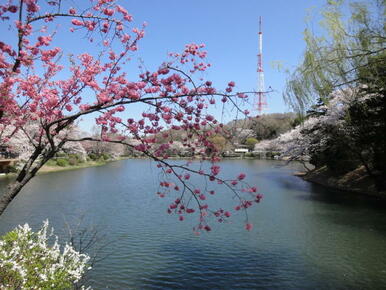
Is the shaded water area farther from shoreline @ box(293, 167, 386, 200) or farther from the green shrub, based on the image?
the green shrub

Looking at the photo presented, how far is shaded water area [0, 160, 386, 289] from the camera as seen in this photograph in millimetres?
7207

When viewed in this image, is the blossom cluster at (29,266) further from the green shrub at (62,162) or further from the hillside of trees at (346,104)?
the green shrub at (62,162)

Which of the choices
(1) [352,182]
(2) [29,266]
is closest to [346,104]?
(1) [352,182]

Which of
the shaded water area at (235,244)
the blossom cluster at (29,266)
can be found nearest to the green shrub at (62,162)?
the shaded water area at (235,244)

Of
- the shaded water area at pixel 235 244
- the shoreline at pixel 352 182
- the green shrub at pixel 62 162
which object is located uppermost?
the green shrub at pixel 62 162

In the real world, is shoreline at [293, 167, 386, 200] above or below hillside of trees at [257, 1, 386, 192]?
below

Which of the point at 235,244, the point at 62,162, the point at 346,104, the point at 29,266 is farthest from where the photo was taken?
the point at 62,162

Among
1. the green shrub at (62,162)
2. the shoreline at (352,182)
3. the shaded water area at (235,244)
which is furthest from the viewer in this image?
the green shrub at (62,162)

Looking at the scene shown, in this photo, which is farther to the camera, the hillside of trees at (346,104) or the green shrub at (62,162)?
the green shrub at (62,162)

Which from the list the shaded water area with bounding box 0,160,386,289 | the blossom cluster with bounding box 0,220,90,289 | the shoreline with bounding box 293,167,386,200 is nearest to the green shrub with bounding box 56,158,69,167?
the shaded water area with bounding box 0,160,386,289

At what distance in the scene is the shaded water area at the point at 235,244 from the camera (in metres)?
7.21

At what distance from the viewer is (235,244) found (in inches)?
374

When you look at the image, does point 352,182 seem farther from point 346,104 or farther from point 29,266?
point 29,266

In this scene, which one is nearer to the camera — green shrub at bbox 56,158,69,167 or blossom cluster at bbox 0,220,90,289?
blossom cluster at bbox 0,220,90,289
